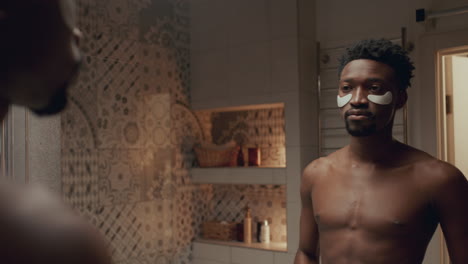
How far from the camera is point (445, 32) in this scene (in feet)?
8.64

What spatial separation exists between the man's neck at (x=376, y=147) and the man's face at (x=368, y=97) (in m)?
0.03

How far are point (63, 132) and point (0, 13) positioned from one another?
237cm

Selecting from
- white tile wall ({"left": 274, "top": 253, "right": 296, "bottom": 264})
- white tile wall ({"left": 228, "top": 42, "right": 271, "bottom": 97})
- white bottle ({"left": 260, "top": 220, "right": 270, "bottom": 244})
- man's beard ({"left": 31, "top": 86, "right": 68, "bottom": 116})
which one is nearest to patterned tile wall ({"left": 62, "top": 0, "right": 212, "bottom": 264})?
white tile wall ({"left": 228, "top": 42, "right": 271, "bottom": 97})

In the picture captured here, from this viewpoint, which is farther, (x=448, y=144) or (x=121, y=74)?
(x=121, y=74)

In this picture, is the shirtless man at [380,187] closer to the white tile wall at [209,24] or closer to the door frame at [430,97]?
the door frame at [430,97]

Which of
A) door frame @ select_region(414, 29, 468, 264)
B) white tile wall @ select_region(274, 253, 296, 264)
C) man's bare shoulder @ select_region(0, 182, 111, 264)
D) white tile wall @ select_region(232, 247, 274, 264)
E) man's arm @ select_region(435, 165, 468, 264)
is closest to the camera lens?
man's bare shoulder @ select_region(0, 182, 111, 264)

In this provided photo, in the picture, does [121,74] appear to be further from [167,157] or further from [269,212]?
[269,212]

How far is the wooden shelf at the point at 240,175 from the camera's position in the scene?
3068 millimetres

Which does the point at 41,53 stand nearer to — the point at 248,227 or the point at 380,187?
the point at 380,187

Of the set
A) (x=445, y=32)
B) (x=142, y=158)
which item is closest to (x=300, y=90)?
(x=445, y=32)

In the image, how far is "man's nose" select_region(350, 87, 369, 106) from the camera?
1447 mm


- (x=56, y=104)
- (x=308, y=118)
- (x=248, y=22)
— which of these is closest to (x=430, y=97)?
(x=308, y=118)

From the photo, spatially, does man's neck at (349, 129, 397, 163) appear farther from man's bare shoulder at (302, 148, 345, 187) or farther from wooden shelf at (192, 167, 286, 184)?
wooden shelf at (192, 167, 286, 184)

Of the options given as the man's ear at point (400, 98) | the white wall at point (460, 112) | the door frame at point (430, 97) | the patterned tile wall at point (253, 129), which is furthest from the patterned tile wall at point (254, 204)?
the man's ear at point (400, 98)
